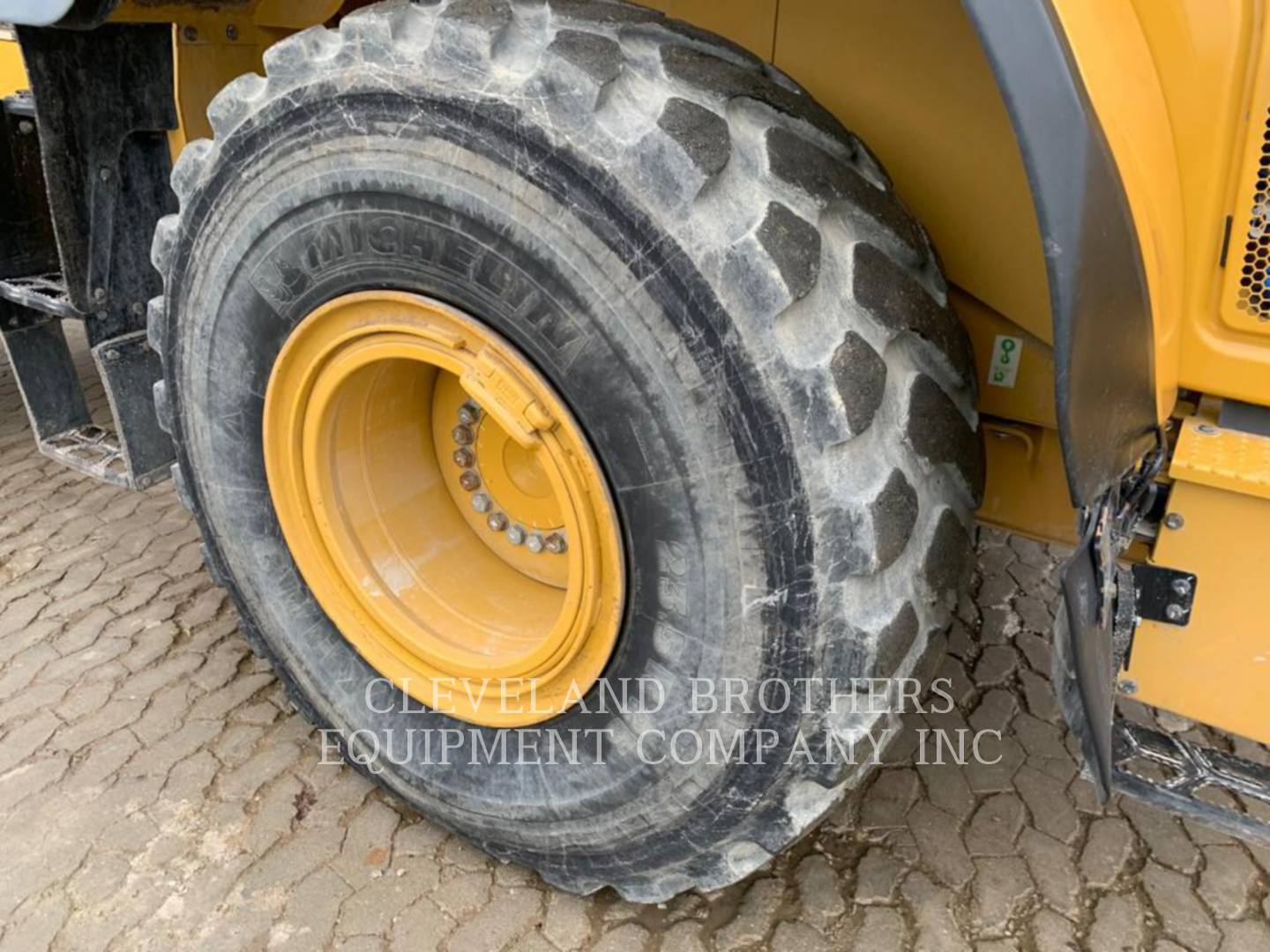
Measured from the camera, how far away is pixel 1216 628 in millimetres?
1571

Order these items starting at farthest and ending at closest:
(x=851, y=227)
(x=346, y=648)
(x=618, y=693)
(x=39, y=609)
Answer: (x=39, y=609) < (x=346, y=648) < (x=618, y=693) < (x=851, y=227)

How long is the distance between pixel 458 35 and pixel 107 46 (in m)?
1.28

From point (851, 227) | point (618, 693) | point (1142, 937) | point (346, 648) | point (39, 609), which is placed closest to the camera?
→ point (851, 227)

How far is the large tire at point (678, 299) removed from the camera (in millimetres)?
1353

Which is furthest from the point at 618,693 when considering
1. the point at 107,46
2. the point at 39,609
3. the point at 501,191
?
the point at 39,609

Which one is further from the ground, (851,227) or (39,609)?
(851,227)

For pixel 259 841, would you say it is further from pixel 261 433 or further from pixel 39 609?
pixel 39 609

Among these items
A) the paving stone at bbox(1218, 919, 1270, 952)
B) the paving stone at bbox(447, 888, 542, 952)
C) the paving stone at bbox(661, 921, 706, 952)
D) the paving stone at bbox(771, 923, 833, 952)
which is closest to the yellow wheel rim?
the paving stone at bbox(447, 888, 542, 952)

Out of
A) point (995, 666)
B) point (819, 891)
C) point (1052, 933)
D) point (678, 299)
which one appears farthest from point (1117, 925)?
point (678, 299)

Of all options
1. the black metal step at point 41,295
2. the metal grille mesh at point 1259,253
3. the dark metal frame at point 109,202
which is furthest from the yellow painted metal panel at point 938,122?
the black metal step at point 41,295

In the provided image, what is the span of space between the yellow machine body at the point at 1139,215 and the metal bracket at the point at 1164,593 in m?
0.02

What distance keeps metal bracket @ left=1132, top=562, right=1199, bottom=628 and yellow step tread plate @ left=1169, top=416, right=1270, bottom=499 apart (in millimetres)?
161

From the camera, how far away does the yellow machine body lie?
1281mm

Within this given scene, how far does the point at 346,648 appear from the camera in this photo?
83.1 inches
